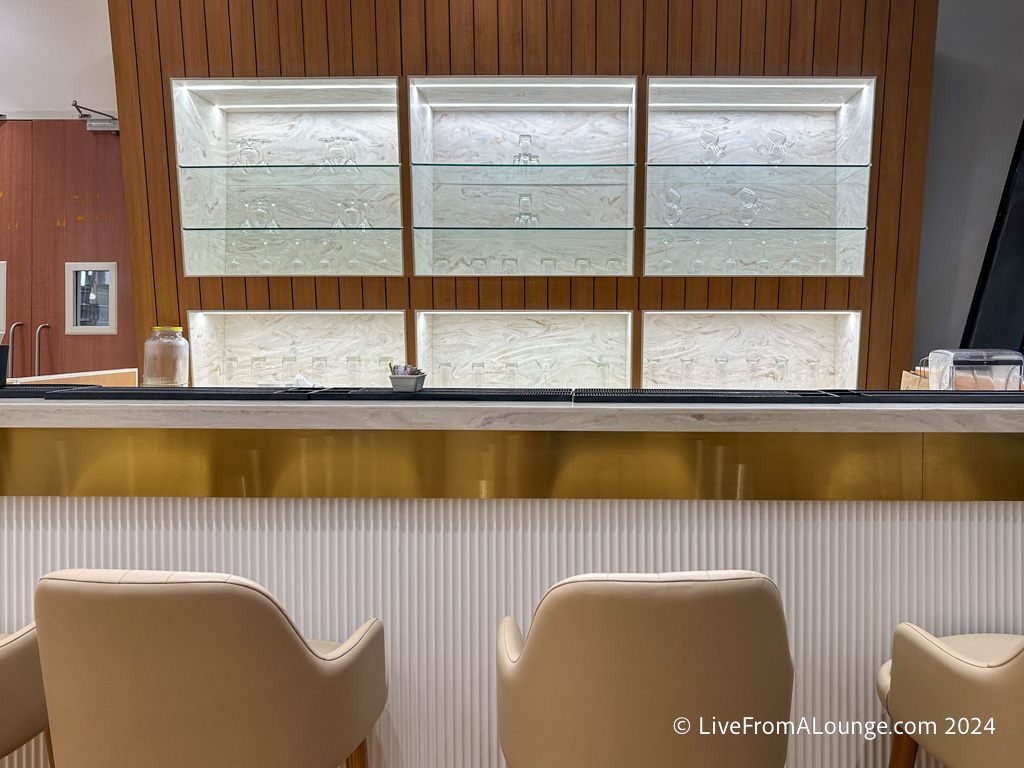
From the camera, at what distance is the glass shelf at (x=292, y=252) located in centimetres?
302

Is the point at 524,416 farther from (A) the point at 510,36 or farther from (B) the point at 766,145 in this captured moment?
(B) the point at 766,145

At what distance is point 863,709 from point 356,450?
1251mm

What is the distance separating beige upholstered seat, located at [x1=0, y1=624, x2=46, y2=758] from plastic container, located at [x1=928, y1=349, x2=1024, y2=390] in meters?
2.14

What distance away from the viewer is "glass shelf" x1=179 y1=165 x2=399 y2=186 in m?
2.97

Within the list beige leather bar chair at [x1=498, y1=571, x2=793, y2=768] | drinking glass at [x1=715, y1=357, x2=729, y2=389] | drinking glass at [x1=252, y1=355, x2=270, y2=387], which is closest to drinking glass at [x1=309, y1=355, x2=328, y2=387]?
drinking glass at [x1=252, y1=355, x2=270, y2=387]

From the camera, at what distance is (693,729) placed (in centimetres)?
92

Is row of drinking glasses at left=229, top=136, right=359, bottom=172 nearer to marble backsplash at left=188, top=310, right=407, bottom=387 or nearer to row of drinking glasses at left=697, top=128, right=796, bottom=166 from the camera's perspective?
marble backsplash at left=188, top=310, right=407, bottom=387

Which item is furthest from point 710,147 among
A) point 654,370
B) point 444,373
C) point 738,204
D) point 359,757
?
point 359,757

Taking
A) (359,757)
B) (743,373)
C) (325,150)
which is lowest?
(359,757)

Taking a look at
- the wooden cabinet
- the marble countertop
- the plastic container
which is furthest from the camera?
the wooden cabinet

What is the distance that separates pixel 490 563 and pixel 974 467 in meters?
1.02

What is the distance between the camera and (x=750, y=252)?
2.98m

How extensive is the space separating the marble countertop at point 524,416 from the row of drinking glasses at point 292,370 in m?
1.90

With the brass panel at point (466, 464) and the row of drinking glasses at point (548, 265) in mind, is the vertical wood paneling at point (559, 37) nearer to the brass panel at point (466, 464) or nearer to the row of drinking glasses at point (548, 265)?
the row of drinking glasses at point (548, 265)
